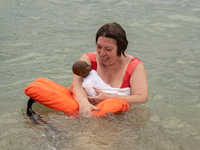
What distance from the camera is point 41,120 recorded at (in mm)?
3654

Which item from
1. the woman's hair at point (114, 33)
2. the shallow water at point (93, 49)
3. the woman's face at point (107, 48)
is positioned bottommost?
the shallow water at point (93, 49)

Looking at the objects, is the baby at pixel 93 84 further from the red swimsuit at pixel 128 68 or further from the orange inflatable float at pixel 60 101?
the orange inflatable float at pixel 60 101

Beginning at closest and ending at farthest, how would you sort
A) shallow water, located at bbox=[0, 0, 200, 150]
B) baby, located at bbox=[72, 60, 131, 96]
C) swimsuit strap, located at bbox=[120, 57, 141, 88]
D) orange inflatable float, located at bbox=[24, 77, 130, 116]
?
shallow water, located at bbox=[0, 0, 200, 150], orange inflatable float, located at bbox=[24, 77, 130, 116], baby, located at bbox=[72, 60, 131, 96], swimsuit strap, located at bbox=[120, 57, 141, 88]

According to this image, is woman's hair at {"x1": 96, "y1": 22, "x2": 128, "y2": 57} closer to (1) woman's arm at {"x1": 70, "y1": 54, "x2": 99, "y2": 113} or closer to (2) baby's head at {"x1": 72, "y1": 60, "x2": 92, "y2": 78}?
(2) baby's head at {"x1": 72, "y1": 60, "x2": 92, "y2": 78}

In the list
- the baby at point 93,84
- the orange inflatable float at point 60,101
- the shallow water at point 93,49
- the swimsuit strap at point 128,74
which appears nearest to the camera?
the shallow water at point 93,49

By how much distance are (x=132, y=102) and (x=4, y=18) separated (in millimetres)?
7831

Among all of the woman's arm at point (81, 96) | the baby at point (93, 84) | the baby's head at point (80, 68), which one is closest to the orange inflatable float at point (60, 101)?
the woman's arm at point (81, 96)

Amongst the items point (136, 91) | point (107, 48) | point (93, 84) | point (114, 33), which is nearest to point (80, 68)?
point (93, 84)

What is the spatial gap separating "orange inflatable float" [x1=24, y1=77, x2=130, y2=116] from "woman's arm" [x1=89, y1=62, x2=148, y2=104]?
13 cm

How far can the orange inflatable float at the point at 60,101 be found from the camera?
3.53 meters

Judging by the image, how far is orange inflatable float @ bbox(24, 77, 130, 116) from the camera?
3.53 metres

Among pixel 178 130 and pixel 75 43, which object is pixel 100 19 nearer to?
pixel 75 43

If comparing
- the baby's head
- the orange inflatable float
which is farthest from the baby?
the orange inflatable float

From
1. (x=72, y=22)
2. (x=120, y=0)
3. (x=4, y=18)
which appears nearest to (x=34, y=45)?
(x=72, y=22)
